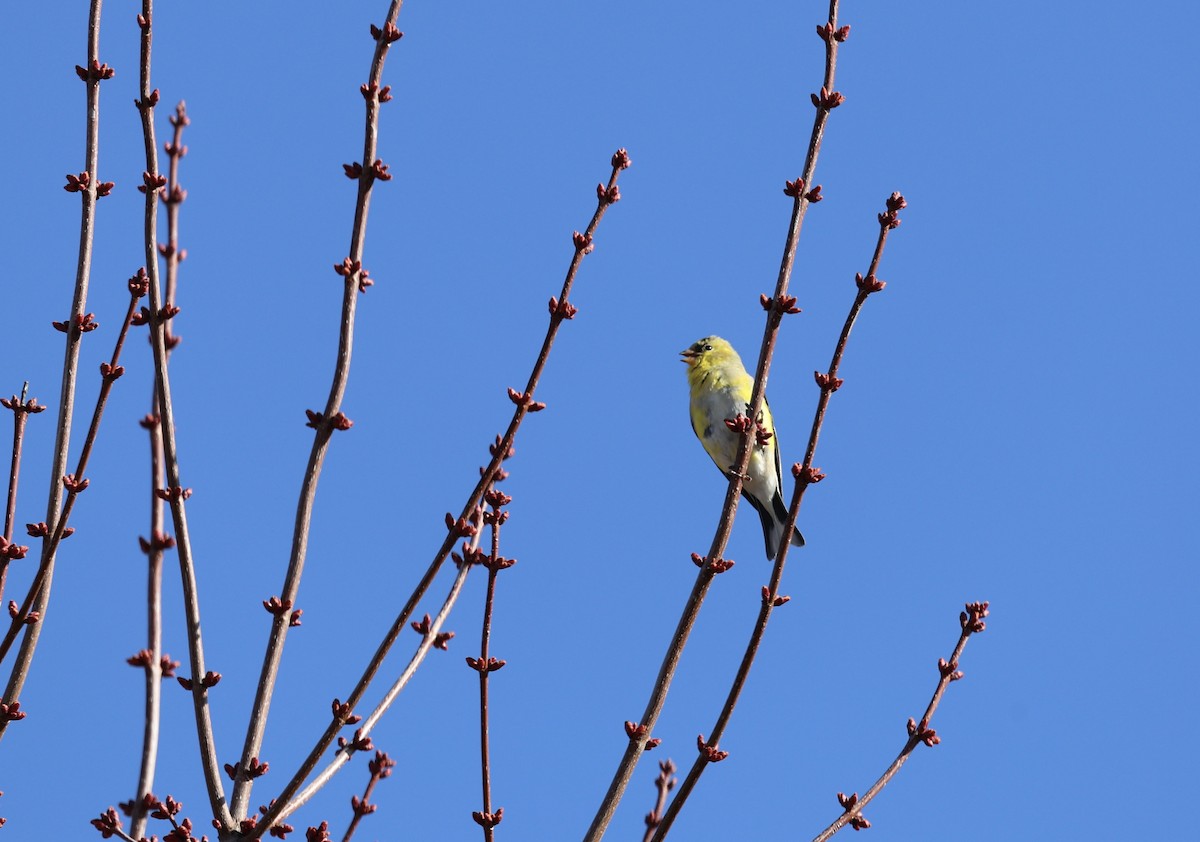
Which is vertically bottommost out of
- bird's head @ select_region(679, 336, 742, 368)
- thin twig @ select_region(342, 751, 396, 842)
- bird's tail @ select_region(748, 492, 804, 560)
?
thin twig @ select_region(342, 751, 396, 842)

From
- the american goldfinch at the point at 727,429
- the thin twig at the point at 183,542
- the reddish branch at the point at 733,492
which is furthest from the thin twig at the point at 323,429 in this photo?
the american goldfinch at the point at 727,429

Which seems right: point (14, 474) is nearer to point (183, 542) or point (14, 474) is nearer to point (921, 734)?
point (183, 542)

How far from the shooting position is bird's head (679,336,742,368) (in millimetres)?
10008

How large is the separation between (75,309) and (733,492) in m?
1.65

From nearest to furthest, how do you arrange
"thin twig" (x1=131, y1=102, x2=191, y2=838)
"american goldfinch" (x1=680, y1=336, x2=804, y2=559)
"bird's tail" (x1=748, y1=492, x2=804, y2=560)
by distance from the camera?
"thin twig" (x1=131, y1=102, x2=191, y2=838) → "american goldfinch" (x1=680, y1=336, x2=804, y2=559) → "bird's tail" (x1=748, y1=492, x2=804, y2=560)

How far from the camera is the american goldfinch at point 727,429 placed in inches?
367

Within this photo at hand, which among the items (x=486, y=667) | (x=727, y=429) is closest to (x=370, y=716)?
(x=486, y=667)

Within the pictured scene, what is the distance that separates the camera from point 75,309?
2.96 m

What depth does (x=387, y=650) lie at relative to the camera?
2.60 meters

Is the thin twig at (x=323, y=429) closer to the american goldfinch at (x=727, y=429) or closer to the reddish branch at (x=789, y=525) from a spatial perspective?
the reddish branch at (x=789, y=525)

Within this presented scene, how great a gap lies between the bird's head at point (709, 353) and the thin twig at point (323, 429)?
7023 millimetres

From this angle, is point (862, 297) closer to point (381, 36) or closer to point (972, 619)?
point (972, 619)

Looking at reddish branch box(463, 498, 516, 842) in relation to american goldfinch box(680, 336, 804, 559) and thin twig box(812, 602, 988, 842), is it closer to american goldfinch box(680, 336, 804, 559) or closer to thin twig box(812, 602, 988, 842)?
thin twig box(812, 602, 988, 842)

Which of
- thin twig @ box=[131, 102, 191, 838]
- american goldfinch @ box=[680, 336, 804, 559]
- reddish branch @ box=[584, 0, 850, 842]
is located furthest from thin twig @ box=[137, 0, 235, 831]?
american goldfinch @ box=[680, 336, 804, 559]
